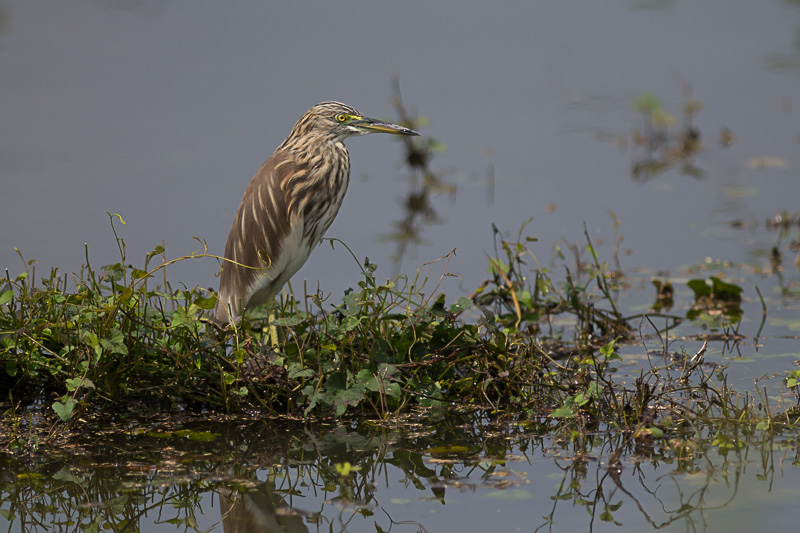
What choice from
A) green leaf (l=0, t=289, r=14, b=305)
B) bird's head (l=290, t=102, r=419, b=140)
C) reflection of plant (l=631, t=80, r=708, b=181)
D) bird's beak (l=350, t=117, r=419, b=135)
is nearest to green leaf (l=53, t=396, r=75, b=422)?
green leaf (l=0, t=289, r=14, b=305)

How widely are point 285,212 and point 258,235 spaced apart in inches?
6.6

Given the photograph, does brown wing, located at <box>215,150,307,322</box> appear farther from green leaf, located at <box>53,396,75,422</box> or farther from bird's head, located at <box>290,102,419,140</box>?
green leaf, located at <box>53,396,75,422</box>

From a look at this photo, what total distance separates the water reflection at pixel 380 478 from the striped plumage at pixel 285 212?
0.93 meters

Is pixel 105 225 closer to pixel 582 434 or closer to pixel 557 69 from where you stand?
pixel 582 434

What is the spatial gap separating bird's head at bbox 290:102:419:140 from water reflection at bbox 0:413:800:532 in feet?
5.28

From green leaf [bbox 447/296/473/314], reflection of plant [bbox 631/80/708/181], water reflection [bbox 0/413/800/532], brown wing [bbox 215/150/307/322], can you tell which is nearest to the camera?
water reflection [bbox 0/413/800/532]

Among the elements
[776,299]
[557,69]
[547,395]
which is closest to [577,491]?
[547,395]

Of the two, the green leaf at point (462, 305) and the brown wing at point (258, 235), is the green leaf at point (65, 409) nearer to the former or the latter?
the brown wing at point (258, 235)

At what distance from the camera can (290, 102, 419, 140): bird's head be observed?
213 inches

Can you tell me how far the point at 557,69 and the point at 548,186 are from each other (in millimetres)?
3158

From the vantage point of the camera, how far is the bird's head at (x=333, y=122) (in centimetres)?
541

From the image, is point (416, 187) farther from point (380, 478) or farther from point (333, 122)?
point (380, 478)

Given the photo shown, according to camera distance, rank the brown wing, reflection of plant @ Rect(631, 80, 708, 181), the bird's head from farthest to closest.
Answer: reflection of plant @ Rect(631, 80, 708, 181)
the bird's head
the brown wing

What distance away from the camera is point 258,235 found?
5.17 meters
